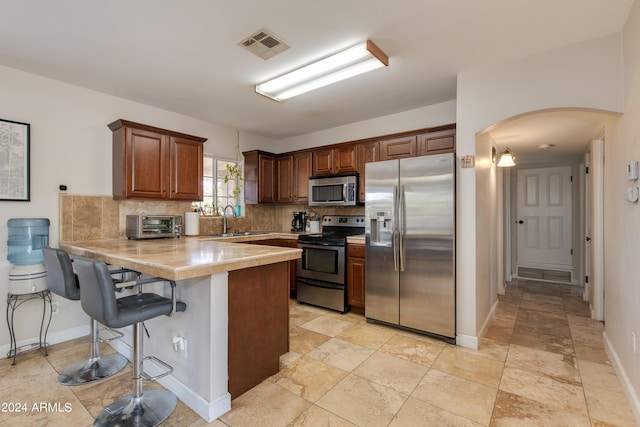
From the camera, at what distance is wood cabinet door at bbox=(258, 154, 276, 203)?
4754 millimetres

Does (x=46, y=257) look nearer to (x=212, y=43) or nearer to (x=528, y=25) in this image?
(x=212, y=43)

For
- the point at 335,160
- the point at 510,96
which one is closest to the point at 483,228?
the point at 510,96

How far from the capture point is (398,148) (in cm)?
378

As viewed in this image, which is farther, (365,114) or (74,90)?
(365,114)

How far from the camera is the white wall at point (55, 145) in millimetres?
2733

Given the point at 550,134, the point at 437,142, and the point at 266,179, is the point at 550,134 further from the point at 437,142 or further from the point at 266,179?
the point at 266,179

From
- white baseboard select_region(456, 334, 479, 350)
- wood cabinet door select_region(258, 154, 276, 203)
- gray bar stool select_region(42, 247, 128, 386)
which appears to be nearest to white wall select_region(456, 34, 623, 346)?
white baseboard select_region(456, 334, 479, 350)

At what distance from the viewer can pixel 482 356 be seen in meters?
2.62

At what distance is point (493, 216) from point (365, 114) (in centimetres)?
214

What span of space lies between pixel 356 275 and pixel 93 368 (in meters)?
2.60

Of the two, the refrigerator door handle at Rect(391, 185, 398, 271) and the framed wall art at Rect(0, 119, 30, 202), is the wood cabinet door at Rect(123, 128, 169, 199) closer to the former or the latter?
the framed wall art at Rect(0, 119, 30, 202)

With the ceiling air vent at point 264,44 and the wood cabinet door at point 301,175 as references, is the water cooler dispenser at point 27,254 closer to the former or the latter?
the ceiling air vent at point 264,44

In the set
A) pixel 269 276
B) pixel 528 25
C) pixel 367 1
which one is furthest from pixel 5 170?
pixel 528 25

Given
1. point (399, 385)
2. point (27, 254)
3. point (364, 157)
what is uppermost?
point (364, 157)
